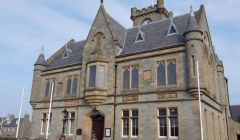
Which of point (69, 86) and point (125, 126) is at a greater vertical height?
point (69, 86)

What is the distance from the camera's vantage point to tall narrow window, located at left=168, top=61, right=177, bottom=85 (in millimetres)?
23094

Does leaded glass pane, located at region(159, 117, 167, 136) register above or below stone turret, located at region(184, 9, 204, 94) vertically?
below

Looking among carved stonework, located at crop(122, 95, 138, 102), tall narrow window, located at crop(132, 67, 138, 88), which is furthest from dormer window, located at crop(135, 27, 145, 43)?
carved stonework, located at crop(122, 95, 138, 102)

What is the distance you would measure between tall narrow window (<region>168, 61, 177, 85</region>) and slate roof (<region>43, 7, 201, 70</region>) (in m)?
2.00

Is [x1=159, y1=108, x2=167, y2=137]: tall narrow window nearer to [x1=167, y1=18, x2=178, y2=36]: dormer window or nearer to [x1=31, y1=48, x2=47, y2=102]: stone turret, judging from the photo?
[x1=167, y1=18, x2=178, y2=36]: dormer window

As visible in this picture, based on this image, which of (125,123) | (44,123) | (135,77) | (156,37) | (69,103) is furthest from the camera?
(44,123)

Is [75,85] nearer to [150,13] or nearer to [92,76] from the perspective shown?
[92,76]

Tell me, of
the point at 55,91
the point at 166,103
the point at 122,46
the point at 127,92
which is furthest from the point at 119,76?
the point at 55,91

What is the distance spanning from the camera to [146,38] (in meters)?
28.2

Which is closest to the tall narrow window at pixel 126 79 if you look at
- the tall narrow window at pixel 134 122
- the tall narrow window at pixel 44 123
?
the tall narrow window at pixel 134 122

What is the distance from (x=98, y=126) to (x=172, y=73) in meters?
10.6

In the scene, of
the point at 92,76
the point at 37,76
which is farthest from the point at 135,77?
the point at 37,76

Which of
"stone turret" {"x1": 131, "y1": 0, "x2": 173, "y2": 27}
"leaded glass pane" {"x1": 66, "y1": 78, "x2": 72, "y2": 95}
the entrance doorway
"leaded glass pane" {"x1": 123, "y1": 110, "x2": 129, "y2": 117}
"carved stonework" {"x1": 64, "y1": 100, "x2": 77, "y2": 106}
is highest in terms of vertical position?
"stone turret" {"x1": 131, "y1": 0, "x2": 173, "y2": 27}

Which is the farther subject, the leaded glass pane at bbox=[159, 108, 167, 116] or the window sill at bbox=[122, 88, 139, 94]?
the window sill at bbox=[122, 88, 139, 94]
